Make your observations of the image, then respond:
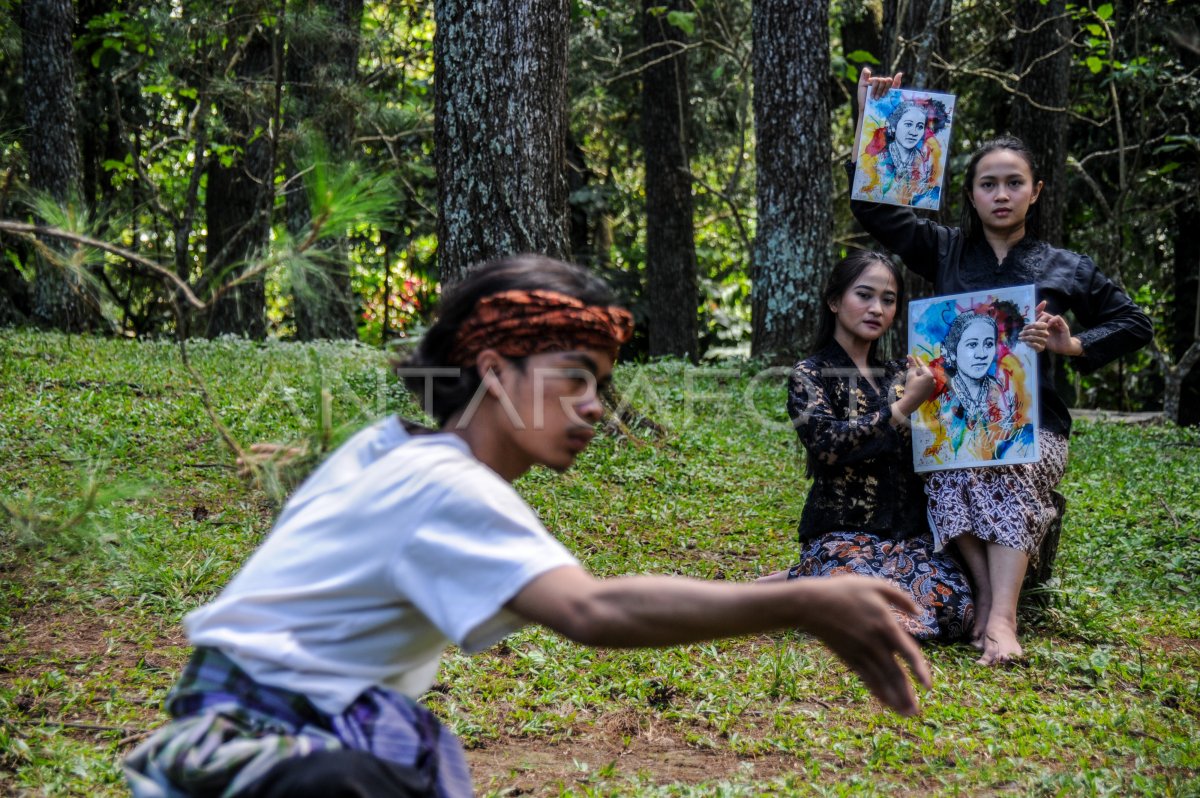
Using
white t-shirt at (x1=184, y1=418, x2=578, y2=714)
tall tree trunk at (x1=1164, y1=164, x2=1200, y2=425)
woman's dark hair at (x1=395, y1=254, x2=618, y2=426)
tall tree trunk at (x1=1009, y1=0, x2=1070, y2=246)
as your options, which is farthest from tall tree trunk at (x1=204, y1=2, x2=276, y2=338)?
tall tree trunk at (x1=1164, y1=164, x2=1200, y2=425)

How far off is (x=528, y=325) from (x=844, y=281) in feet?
10.1

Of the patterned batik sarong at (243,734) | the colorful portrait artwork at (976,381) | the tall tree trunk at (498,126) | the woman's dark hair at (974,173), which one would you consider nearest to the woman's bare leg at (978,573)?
the colorful portrait artwork at (976,381)

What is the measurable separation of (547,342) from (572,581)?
1.62 feet

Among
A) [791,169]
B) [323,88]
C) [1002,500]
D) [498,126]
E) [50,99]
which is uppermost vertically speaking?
[323,88]

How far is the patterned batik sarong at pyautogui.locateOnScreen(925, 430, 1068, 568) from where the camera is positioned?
4.57 metres

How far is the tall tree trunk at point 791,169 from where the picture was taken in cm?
970

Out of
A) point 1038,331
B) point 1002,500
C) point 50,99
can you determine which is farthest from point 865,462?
point 50,99

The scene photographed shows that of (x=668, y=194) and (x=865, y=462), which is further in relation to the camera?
(x=668, y=194)

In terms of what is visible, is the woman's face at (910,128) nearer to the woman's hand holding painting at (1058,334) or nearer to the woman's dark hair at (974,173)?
the woman's dark hair at (974,173)

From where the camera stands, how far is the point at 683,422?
852cm

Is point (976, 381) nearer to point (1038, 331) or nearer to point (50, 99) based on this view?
point (1038, 331)

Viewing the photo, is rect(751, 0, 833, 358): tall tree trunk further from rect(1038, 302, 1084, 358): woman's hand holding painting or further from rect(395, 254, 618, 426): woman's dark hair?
rect(395, 254, 618, 426): woman's dark hair

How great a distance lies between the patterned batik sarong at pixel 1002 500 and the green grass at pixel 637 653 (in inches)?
18.7

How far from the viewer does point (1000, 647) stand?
4.46 metres
